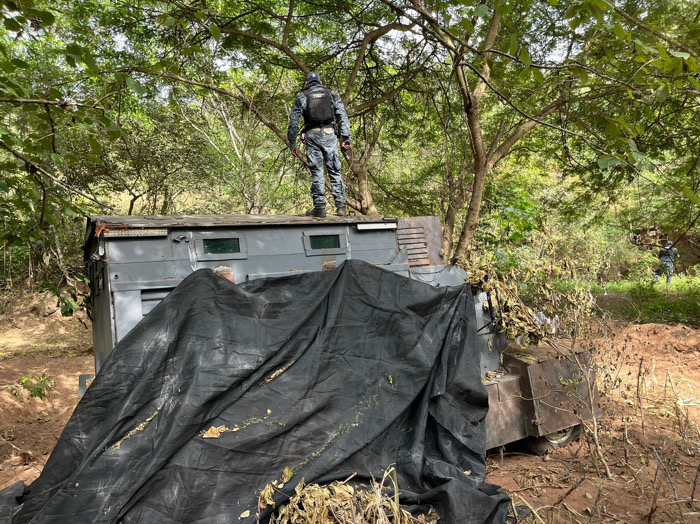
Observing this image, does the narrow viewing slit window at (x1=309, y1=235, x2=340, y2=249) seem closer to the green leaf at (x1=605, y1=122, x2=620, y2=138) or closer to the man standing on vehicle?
the man standing on vehicle

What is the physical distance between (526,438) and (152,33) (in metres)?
8.63

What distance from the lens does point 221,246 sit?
468 centimetres

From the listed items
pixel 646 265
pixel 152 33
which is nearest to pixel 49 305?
pixel 152 33

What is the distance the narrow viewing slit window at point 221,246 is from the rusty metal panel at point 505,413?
9.28 ft

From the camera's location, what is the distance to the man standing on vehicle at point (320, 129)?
632 cm

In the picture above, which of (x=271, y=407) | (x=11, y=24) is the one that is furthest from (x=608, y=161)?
(x=11, y=24)

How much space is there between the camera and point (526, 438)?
16.8ft

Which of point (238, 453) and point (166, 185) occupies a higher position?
point (166, 185)

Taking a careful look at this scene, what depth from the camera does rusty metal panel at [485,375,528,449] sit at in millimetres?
4598

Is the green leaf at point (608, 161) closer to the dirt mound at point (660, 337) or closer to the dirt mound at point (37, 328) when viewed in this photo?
the dirt mound at point (660, 337)

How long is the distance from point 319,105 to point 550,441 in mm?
4916

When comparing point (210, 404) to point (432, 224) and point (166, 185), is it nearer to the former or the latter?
point (432, 224)

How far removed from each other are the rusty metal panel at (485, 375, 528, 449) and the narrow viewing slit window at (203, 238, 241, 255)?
2828mm

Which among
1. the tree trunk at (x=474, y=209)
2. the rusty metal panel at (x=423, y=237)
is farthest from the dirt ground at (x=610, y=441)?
the tree trunk at (x=474, y=209)
